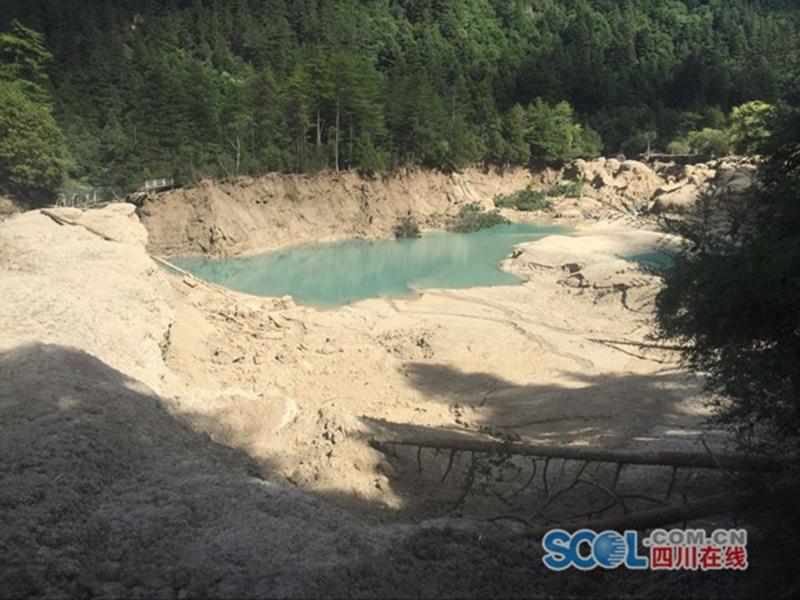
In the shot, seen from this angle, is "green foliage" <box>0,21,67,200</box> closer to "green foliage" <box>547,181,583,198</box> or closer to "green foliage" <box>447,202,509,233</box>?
"green foliage" <box>447,202,509,233</box>

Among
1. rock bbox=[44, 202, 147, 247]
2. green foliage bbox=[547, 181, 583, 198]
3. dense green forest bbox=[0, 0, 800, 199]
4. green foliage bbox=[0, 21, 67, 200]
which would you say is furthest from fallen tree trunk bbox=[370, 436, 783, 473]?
green foliage bbox=[547, 181, 583, 198]

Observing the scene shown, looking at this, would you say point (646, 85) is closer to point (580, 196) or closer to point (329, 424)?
point (580, 196)

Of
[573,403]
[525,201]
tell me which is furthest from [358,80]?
[573,403]

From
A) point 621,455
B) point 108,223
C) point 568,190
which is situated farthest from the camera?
point 568,190

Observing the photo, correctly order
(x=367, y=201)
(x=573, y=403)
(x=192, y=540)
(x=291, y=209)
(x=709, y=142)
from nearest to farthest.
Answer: (x=192, y=540) → (x=573, y=403) → (x=291, y=209) → (x=367, y=201) → (x=709, y=142)

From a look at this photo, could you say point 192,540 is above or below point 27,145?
below

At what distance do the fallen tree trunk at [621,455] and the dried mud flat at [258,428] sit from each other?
351mm

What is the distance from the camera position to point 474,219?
45219mm

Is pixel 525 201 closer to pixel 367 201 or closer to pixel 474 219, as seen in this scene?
pixel 474 219

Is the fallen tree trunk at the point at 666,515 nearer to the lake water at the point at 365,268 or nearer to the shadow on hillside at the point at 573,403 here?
the shadow on hillside at the point at 573,403

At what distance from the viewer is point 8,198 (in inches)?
1316

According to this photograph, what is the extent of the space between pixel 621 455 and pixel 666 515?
1620 millimetres

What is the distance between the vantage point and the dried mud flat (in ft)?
14.4

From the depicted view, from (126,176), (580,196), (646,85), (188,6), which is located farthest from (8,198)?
(646,85)
